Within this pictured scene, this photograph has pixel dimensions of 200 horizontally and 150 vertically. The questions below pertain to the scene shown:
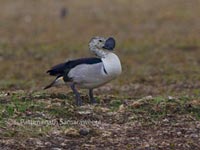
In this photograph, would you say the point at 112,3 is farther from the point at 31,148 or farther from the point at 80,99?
the point at 31,148

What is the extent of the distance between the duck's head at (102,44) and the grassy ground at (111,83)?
71 centimetres

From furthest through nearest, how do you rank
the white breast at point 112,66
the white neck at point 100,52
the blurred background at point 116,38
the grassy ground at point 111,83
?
1. the blurred background at point 116,38
2. the white neck at point 100,52
3. the white breast at point 112,66
4. the grassy ground at point 111,83

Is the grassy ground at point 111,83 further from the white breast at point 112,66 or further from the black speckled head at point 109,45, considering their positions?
the black speckled head at point 109,45

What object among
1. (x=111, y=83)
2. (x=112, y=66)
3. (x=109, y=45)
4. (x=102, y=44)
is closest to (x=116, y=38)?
(x=111, y=83)

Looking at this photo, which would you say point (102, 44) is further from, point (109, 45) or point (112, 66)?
point (112, 66)

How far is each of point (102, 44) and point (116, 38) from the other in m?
11.2

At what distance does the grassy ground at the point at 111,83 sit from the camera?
285 inches

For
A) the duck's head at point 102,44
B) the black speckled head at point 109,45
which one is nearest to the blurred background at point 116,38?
the duck's head at point 102,44

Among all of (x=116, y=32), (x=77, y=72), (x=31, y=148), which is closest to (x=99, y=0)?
(x=116, y=32)

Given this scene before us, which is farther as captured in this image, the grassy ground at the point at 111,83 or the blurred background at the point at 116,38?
the blurred background at the point at 116,38

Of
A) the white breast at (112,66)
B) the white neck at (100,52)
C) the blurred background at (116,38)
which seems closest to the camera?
the white breast at (112,66)

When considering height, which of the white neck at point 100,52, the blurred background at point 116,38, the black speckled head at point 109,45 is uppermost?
the blurred background at point 116,38

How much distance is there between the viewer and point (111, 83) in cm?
1335

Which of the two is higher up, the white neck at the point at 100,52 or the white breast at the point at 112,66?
the white neck at the point at 100,52
